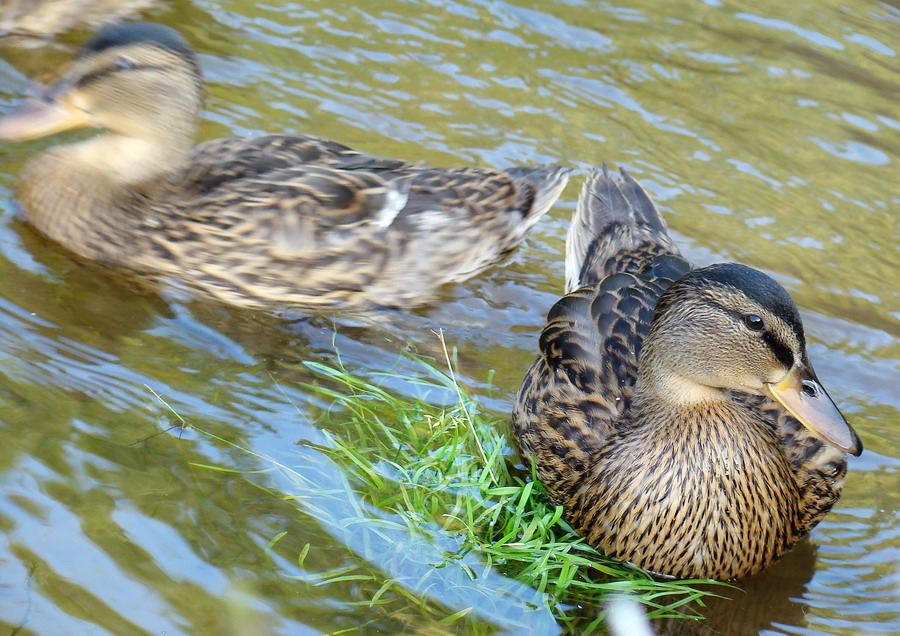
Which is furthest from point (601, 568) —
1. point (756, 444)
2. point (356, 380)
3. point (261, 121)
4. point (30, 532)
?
point (261, 121)

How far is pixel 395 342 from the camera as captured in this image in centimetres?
470

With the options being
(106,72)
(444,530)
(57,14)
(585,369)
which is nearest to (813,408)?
(585,369)

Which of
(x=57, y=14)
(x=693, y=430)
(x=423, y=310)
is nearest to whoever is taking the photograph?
(x=693, y=430)

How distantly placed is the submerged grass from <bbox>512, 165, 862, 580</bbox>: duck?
13 centimetres

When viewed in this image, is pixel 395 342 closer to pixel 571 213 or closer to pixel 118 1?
pixel 571 213

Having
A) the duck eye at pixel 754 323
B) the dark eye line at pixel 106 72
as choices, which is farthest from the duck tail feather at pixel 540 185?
the duck eye at pixel 754 323

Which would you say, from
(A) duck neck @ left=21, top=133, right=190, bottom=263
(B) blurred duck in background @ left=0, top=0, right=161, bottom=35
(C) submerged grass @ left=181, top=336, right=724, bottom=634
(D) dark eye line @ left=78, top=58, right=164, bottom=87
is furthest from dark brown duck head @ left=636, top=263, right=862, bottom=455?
(B) blurred duck in background @ left=0, top=0, right=161, bottom=35

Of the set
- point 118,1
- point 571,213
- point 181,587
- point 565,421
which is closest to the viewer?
point 181,587

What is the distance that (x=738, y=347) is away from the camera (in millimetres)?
3510

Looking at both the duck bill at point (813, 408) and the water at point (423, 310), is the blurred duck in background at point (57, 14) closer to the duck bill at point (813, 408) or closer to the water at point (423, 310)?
the water at point (423, 310)

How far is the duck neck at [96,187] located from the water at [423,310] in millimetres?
128

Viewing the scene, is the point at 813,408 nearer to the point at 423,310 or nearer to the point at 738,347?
the point at 738,347

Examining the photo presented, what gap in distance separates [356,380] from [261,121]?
87.8 inches

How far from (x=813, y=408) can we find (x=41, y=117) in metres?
3.49
